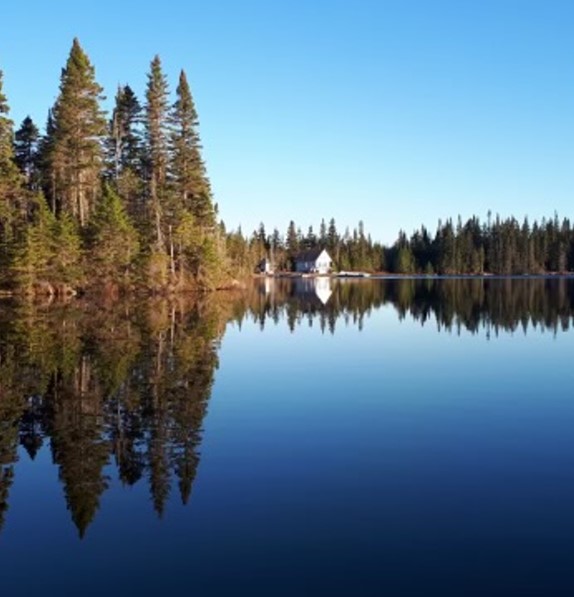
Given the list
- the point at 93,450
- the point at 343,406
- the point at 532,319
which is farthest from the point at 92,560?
the point at 532,319

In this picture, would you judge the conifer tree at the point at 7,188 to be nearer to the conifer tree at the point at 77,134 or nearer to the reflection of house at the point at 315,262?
the conifer tree at the point at 77,134

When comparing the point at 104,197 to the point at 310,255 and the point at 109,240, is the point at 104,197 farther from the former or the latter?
the point at 310,255

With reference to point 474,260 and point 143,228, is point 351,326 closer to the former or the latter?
point 143,228

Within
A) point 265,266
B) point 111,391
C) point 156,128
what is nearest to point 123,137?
point 156,128

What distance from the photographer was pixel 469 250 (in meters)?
186

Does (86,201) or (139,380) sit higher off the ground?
(86,201)

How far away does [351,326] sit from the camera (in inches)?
→ 1459

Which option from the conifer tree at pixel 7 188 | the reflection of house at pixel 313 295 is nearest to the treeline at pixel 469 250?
the reflection of house at pixel 313 295

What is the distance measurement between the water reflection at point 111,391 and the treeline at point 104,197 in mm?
14130

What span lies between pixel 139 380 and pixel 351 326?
19.8 m

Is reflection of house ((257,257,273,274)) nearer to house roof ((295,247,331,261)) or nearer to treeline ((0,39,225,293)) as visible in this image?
house roof ((295,247,331,261))

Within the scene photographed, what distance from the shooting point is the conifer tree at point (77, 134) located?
61469 mm

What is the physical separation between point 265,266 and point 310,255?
14697 mm

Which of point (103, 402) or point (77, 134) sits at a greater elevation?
point (77, 134)
